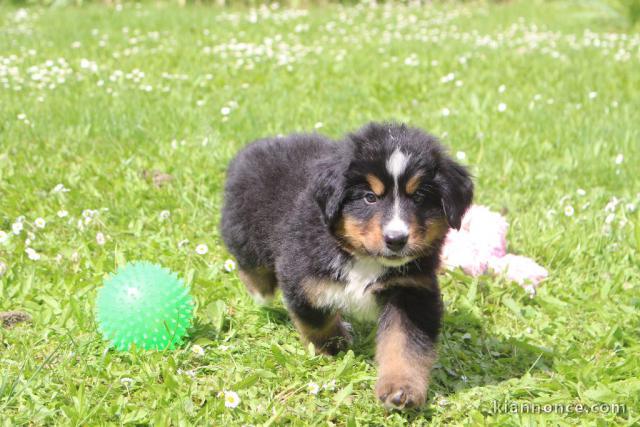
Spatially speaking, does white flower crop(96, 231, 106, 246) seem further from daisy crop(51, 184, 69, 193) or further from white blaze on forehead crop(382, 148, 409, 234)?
white blaze on forehead crop(382, 148, 409, 234)

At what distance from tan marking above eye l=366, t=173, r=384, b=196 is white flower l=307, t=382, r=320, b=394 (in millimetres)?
815

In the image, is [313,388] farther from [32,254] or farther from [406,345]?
[32,254]

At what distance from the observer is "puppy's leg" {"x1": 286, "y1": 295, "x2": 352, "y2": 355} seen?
3303 millimetres

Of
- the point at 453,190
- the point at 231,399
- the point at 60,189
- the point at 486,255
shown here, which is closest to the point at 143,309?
the point at 231,399

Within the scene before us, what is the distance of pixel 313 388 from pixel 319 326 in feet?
1.14

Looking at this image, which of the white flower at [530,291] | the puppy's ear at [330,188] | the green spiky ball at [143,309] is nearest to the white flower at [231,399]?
the green spiky ball at [143,309]

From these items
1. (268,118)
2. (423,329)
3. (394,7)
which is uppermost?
(423,329)

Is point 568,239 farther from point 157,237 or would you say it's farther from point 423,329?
point 157,237

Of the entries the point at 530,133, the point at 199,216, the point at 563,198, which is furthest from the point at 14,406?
the point at 530,133

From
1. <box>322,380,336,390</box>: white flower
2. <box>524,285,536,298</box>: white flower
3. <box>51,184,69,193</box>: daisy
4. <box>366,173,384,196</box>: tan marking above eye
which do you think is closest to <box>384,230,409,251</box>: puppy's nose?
<box>366,173,384,196</box>: tan marking above eye

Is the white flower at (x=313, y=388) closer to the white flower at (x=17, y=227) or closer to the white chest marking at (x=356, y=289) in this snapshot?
the white chest marking at (x=356, y=289)

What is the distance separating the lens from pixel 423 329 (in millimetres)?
3102

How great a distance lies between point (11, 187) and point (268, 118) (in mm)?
2204

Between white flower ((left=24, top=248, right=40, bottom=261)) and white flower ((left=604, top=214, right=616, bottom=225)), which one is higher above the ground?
white flower ((left=24, top=248, right=40, bottom=261))
